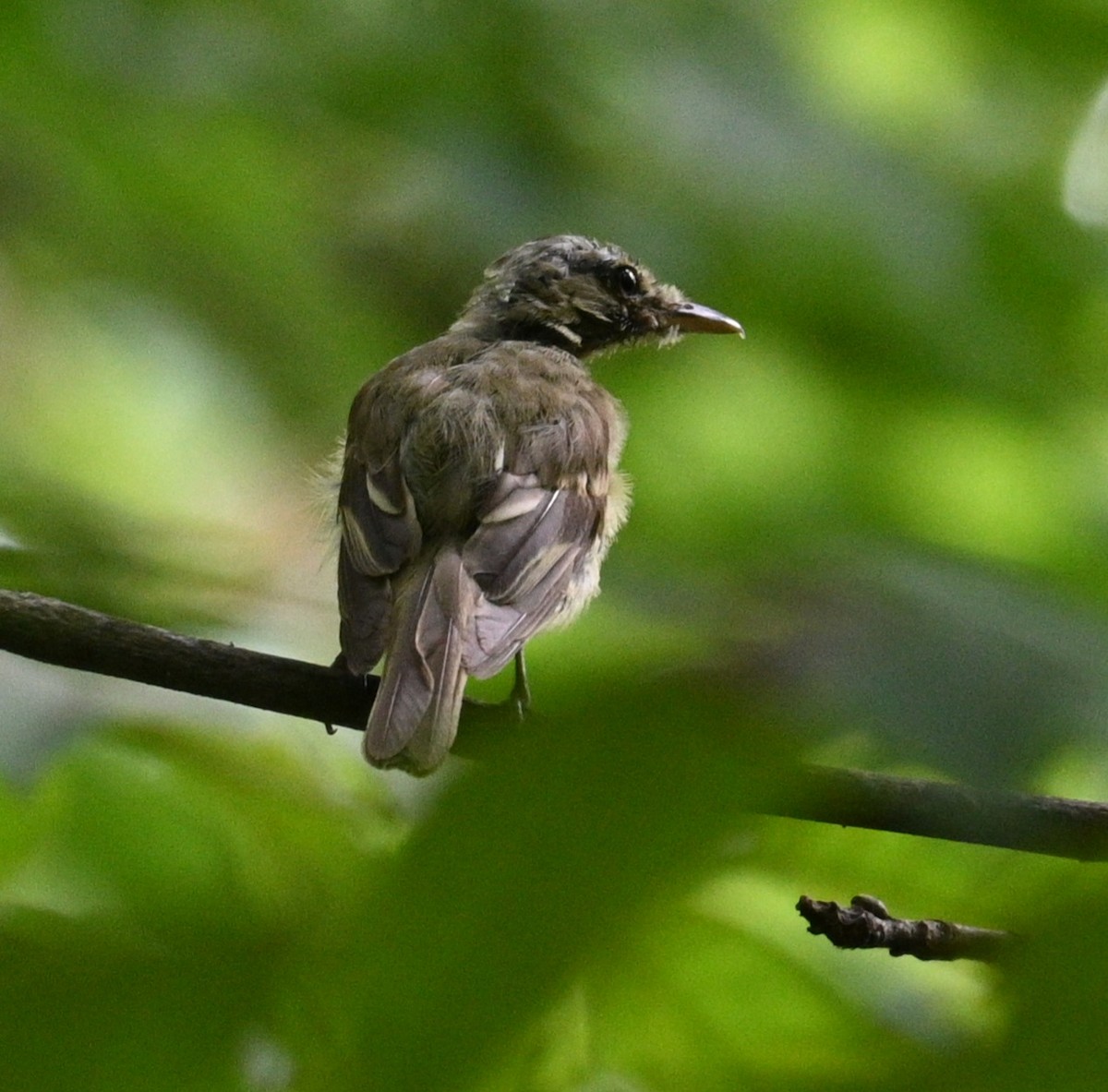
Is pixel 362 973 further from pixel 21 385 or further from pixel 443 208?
pixel 21 385

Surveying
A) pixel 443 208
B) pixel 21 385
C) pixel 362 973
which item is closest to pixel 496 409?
pixel 443 208

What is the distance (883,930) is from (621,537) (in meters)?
2.07

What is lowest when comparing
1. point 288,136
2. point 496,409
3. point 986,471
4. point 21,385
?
point 21,385

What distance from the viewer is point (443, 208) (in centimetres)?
404

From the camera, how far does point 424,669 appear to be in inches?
126

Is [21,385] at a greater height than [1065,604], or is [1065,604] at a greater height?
[1065,604]

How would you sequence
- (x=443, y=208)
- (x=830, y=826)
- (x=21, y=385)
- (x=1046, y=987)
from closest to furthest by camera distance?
(x=1046, y=987) < (x=830, y=826) < (x=443, y=208) < (x=21, y=385)

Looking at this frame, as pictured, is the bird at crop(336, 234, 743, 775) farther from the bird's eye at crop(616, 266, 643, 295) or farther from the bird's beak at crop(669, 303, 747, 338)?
the bird's eye at crop(616, 266, 643, 295)

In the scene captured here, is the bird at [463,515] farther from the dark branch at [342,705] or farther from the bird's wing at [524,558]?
the dark branch at [342,705]

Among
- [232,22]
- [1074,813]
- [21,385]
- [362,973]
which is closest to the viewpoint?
[362,973]

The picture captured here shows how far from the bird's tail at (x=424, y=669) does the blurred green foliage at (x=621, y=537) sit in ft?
0.39

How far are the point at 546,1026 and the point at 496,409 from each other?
355 centimetres

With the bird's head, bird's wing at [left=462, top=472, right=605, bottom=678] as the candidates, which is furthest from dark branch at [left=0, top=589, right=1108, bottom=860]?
the bird's head

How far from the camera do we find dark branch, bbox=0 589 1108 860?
1209 millimetres
